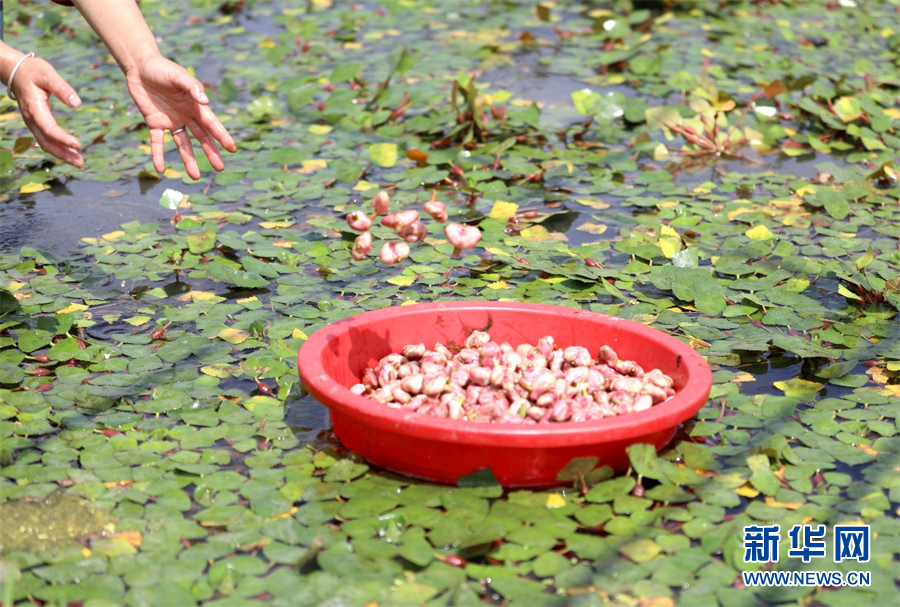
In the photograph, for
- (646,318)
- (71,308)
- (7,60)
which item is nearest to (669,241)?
(646,318)

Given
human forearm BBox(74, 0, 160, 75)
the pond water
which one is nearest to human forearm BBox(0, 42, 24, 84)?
human forearm BBox(74, 0, 160, 75)

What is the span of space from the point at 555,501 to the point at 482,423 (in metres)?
0.22

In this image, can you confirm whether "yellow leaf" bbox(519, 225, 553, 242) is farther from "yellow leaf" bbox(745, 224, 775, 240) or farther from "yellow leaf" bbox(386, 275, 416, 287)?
"yellow leaf" bbox(745, 224, 775, 240)

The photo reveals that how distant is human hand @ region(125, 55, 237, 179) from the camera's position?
2107 millimetres

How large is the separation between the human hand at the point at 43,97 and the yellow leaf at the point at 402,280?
926mm

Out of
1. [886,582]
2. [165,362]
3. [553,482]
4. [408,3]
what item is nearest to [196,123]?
[165,362]

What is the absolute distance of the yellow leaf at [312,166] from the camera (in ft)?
11.3

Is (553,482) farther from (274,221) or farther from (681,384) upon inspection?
(274,221)

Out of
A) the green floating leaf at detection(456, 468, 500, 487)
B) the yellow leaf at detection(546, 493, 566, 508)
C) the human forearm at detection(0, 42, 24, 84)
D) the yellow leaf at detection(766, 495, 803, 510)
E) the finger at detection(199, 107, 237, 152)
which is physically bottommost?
the yellow leaf at detection(766, 495, 803, 510)

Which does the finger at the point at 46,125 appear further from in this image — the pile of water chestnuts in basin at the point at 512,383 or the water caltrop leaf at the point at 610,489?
the water caltrop leaf at the point at 610,489

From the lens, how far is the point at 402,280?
2.66 m

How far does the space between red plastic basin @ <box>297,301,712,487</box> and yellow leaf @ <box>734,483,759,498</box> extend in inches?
6.4

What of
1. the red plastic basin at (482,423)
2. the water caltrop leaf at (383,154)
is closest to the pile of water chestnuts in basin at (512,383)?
the red plastic basin at (482,423)

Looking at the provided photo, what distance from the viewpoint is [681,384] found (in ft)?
6.09
